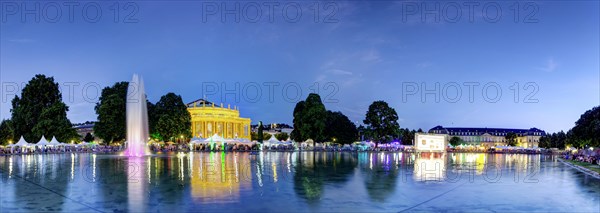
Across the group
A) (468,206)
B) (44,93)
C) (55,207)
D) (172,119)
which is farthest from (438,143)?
(44,93)

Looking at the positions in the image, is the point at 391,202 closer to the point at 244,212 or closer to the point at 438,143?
the point at 244,212

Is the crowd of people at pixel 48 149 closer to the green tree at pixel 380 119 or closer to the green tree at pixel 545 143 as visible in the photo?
the green tree at pixel 380 119

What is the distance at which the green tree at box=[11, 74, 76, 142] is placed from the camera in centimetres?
8010

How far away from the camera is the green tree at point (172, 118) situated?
293ft

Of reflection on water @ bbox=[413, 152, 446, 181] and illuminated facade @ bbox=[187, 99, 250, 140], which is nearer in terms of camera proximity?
reflection on water @ bbox=[413, 152, 446, 181]

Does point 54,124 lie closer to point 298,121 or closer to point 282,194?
point 298,121

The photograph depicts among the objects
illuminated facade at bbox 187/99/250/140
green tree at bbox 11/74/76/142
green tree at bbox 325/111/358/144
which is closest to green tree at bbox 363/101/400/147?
green tree at bbox 325/111/358/144

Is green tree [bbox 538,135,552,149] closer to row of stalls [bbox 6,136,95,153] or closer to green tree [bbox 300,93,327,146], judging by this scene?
green tree [bbox 300,93,327,146]

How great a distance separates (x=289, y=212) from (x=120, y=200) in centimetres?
676

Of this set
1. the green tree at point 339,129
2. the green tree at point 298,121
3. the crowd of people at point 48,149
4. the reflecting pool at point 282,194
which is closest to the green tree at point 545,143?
the green tree at point 339,129

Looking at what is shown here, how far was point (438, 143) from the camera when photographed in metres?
70.6

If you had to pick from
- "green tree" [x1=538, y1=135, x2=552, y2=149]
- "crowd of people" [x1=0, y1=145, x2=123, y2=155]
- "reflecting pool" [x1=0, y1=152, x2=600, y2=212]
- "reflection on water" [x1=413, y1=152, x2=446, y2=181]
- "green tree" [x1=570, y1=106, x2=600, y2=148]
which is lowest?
"green tree" [x1=538, y1=135, x2=552, y2=149]

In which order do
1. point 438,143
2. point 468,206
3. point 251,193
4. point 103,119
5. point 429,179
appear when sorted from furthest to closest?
point 103,119, point 438,143, point 429,179, point 251,193, point 468,206

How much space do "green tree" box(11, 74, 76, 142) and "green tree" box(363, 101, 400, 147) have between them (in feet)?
209
